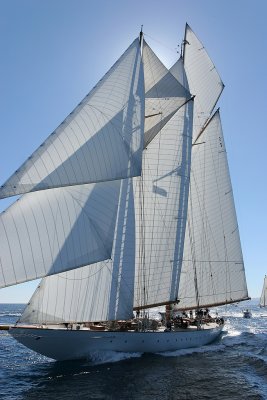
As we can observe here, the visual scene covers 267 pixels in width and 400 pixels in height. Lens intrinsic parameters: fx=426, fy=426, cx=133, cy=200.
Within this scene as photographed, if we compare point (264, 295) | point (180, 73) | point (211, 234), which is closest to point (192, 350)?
point (211, 234)

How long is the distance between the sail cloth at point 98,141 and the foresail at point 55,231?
69.7 inches

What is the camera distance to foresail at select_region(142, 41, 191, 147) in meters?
33.1

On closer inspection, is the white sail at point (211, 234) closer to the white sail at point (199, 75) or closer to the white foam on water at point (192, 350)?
the white sail at point (199, 75)

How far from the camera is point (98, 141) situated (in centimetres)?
2278

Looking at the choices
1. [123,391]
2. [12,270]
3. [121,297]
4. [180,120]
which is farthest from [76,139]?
[180,120]

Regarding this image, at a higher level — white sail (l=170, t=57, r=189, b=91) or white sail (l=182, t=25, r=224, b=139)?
white sail (l=182, t=25, r=224, b=139)

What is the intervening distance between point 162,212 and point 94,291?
9569 mm

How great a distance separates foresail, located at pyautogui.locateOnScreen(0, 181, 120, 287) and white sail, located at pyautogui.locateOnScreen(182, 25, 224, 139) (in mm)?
21834

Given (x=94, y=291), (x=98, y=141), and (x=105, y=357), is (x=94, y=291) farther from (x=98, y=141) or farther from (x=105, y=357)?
(x=98, y=141)

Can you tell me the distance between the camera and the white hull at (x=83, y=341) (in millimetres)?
24219

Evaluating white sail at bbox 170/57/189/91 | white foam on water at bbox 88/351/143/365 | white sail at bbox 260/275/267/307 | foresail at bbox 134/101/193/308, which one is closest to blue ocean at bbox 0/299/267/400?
white foam on water at bbox 88/351/143/365

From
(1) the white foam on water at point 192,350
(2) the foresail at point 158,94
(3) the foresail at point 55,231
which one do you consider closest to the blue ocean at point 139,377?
(1) the white foam on water at point 192,350

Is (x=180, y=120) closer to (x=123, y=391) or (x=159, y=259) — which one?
(x=159, y=259)

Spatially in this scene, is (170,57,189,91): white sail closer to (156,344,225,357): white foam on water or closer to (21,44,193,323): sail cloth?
(21,44,193,323): sail cloth
